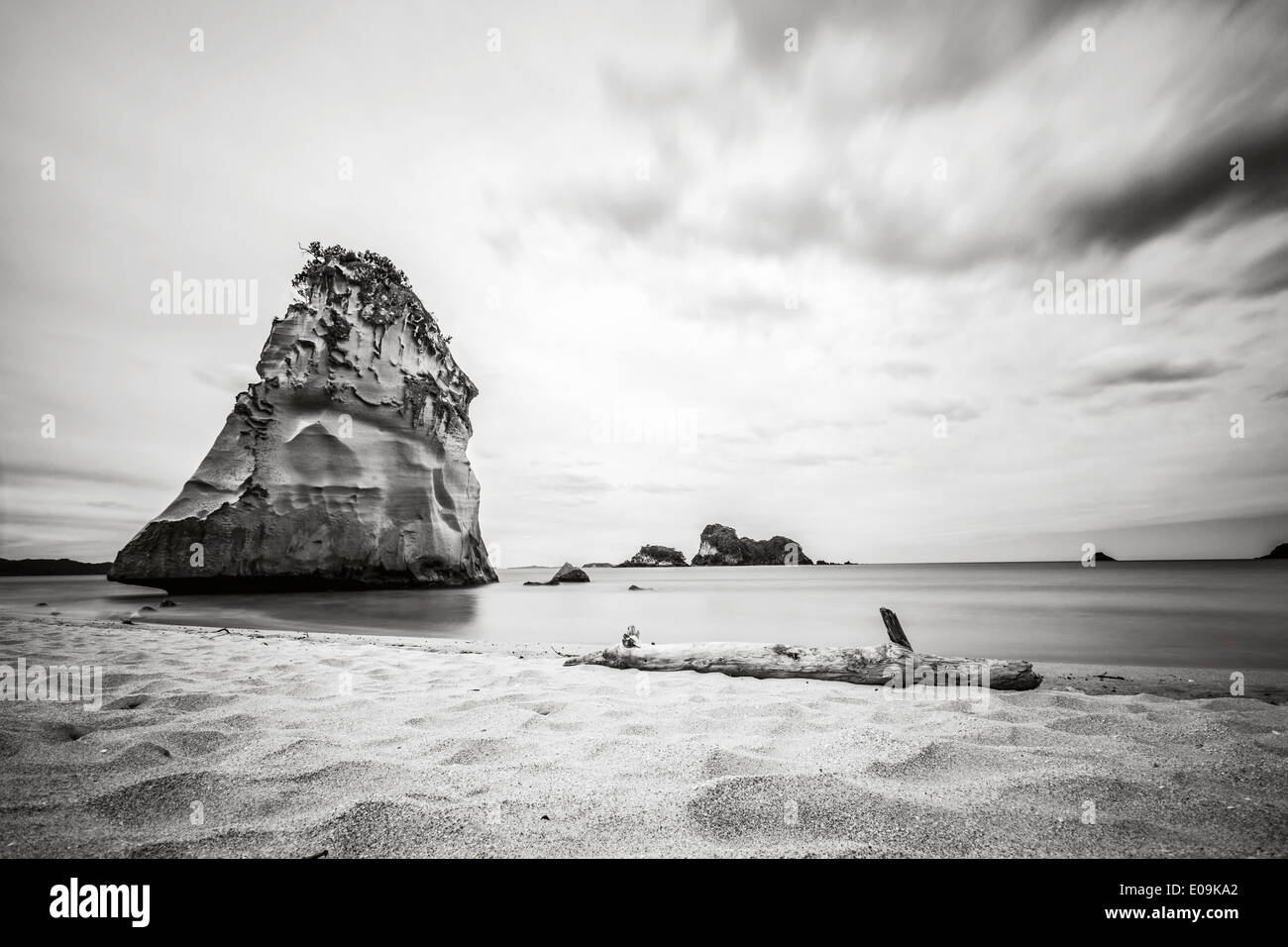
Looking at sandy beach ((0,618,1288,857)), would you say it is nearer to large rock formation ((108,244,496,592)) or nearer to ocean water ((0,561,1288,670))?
ocean water ((0,561,1288,670))

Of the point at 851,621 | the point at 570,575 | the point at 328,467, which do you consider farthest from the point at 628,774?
the point at 570,575

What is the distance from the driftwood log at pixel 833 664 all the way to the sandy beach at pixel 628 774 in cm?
55

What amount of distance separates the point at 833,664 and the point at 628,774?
331 cm

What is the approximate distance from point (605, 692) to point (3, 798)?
336cm

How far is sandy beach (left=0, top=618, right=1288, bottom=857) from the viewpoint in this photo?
1941 millimetres

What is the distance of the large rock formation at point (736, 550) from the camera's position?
99.4 metres

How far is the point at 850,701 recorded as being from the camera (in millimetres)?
4137

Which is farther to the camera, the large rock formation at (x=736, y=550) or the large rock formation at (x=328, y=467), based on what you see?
the large rock formation at (x=736, y=550)

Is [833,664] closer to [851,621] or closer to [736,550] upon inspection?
[851,621]

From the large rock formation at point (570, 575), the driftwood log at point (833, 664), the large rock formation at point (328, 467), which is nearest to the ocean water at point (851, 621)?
the large rock formation at point (328, 467)

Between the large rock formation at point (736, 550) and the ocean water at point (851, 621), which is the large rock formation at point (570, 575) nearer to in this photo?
the ocean water at point (851, 621)

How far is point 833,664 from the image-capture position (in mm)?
5168
